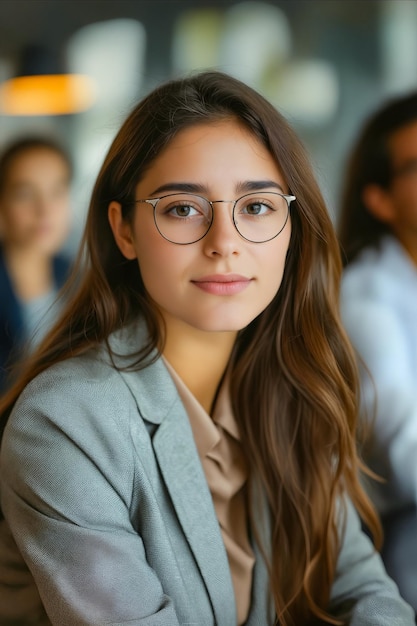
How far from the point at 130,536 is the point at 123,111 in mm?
604

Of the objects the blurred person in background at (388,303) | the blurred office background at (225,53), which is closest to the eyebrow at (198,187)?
the blurred person in background at (388,303)

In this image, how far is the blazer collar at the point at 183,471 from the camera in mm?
1042

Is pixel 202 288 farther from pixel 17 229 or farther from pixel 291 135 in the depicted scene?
pixel 17 229

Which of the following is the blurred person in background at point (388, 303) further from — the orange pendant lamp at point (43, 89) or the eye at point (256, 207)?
the orange pendant lamp at point (43, 89)

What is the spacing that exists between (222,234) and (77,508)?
371 mm

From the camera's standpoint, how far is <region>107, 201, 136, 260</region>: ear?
1.10 metres

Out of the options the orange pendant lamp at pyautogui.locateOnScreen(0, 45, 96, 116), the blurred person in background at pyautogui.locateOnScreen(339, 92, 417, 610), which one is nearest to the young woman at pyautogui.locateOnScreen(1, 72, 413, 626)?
the blurred person in background at pyautogui.locateOnScreen(339, 92, 417, 610)

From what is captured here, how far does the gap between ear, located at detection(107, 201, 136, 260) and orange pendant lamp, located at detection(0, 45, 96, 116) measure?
7.79 feet

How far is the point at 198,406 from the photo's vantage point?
3.69 ft

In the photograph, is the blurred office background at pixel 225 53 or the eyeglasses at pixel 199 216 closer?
the eyeglasses at pixel 199 216

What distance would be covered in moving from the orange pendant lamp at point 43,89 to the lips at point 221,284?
2513 millimetres

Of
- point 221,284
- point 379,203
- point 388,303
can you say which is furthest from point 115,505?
point 379,203

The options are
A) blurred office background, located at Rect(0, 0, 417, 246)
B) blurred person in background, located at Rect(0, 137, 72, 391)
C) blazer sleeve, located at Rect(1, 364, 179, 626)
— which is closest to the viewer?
blazer sleeve, located at Rect(1, 364, 179, 626)

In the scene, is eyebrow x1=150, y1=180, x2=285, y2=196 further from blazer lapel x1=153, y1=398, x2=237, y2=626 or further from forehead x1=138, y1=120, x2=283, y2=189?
blazer lapel x1=153, y1=398, x2=237, y2=626
